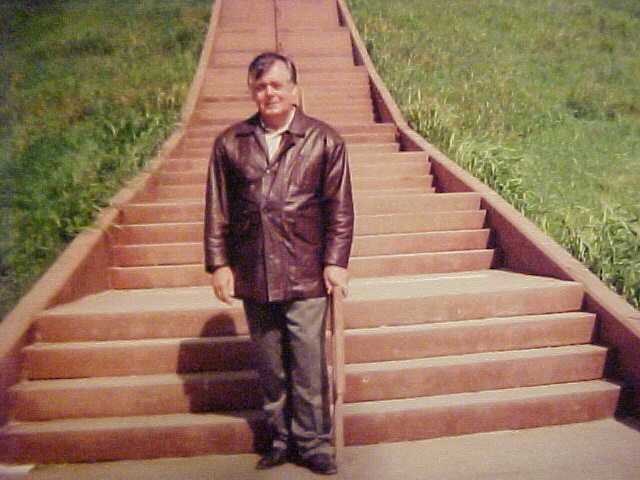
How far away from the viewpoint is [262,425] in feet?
11.3

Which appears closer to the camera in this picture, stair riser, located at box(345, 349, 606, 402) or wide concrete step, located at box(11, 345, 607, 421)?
wide concrete step, located at box(11, 345, 607, 421)

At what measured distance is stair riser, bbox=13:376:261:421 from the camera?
140 inches

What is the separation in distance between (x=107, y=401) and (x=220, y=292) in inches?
45.5

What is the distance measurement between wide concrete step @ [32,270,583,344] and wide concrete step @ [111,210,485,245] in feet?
2.37

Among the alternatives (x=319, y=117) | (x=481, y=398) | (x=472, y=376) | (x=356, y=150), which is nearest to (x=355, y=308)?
(x=472, y=376)

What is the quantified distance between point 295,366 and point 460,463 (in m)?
1.01

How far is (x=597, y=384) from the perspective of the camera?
3.84 metres

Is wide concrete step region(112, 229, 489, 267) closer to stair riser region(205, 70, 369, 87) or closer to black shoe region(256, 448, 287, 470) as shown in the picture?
black shoe region(256, 448, 287, 470)

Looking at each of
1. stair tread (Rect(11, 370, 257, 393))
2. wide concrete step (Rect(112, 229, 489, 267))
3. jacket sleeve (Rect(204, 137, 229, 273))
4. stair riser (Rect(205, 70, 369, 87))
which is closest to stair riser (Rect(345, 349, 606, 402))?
stair tread (Rect(11, 370, 257, 393))

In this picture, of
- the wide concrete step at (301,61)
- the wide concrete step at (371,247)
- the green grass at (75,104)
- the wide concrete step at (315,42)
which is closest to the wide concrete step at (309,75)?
the wide concrete step at (301,61)

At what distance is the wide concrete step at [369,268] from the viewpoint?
496cm

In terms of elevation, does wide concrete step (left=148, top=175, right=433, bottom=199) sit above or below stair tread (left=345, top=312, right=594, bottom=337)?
above

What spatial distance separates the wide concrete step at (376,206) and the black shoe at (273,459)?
112 inches

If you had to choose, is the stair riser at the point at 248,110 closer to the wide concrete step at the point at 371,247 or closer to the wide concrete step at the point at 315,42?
the wide concrete step at the point at 315,42
